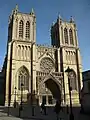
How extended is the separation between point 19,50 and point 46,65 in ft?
28.2

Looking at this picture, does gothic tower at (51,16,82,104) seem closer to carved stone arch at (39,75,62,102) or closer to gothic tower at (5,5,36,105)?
carved stone arch at (39,75,62,102)

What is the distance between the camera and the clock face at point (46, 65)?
→ 45.7 metres

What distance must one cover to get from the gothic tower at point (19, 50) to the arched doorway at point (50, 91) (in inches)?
138

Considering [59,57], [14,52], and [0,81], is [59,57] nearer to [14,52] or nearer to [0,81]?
[14,52]

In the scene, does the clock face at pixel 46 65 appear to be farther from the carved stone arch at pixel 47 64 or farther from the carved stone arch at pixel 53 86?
the carved stone arch at pixel 53 86

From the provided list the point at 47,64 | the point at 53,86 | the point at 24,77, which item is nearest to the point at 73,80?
the point at 53,86

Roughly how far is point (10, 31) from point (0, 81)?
14.4 meters

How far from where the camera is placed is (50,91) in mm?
45625

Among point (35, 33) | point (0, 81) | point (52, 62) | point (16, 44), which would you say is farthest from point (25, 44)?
point (0, 81)

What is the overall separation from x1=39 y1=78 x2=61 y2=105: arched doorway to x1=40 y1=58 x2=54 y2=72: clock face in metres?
3.05

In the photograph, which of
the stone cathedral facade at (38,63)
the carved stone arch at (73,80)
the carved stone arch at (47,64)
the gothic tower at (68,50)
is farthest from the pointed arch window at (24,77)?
the carved stone arch at (73,80)

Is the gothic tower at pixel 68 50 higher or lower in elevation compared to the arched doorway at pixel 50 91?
higher

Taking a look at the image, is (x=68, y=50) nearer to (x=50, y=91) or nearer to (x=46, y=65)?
(x=46, y=65)

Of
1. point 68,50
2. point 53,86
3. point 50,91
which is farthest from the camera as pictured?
point 68,50
